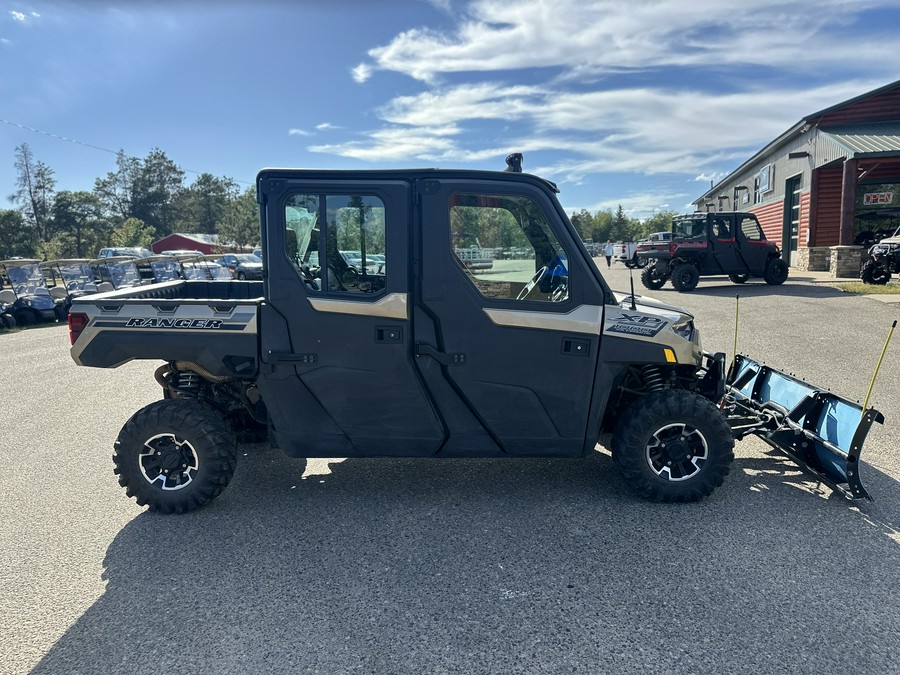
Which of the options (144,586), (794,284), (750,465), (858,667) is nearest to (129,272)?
(144,586)

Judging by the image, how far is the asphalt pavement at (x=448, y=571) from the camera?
261 centimetres

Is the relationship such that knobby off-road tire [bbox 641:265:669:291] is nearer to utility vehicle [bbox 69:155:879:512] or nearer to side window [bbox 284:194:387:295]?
utility vehicle [bbox 69:155:879:512]

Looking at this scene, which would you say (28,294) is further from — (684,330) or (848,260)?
(848,260)

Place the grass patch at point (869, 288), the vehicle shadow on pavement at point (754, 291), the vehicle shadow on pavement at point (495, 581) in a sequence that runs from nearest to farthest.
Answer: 1. the vehicle shadow on pavement at point (495, 581)
2. the grass patch at point (869, 288)
3. the vehicle shadow on pavement at point (754, 291)

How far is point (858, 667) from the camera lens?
2.45 metres

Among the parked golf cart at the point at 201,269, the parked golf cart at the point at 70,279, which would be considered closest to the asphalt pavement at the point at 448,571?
the parked golf cart at the point at 70,279

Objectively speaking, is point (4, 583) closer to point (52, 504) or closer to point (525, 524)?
point (52, 504)

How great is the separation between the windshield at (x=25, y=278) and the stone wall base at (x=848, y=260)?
25.5m

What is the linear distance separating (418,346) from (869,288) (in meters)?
17.6

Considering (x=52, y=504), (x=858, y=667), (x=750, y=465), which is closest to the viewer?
(x=858, y=667)

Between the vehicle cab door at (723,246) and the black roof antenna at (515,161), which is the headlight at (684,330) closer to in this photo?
the black roof antenna at (515,161)

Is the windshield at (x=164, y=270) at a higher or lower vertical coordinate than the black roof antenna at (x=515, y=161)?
lower

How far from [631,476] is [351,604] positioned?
2.06 meters

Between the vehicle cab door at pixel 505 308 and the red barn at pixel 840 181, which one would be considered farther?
the red barn at pixel 840 181
